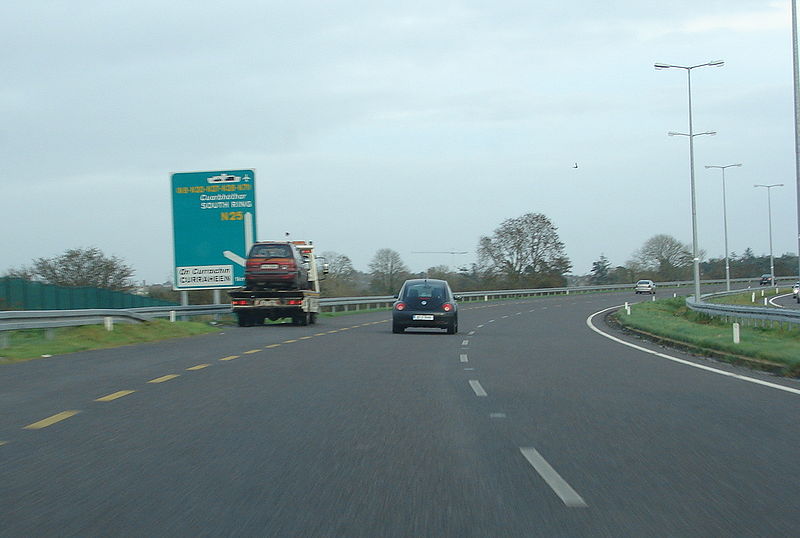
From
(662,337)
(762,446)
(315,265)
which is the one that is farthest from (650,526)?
(315,265)

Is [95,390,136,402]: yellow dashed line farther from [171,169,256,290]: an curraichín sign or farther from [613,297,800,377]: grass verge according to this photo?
[171,169,256,290]: an curraichín sign

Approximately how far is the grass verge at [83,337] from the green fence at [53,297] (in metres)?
3.11

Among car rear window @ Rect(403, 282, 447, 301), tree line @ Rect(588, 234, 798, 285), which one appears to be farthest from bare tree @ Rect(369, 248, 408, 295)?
car rear window @ Rect(403, 282, 447, 301)

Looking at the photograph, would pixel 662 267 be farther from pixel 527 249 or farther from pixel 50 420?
pixel 50 420

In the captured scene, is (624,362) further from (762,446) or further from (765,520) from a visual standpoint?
(765,520)

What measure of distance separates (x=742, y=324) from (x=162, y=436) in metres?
26.9

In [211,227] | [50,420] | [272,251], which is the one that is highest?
[211,227]

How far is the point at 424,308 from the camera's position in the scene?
91.7 ft

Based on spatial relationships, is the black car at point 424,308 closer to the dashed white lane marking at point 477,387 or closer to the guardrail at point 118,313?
the guardrail at point 118,313

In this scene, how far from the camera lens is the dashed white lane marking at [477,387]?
1244 centimetres

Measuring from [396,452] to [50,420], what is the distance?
3.87m

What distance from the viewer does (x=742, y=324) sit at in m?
32.1

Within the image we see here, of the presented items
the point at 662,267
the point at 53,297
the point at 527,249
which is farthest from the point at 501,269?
the point at 53,297

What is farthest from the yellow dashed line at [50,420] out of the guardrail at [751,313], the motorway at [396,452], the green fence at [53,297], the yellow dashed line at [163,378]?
the guardrail at [751,313]
